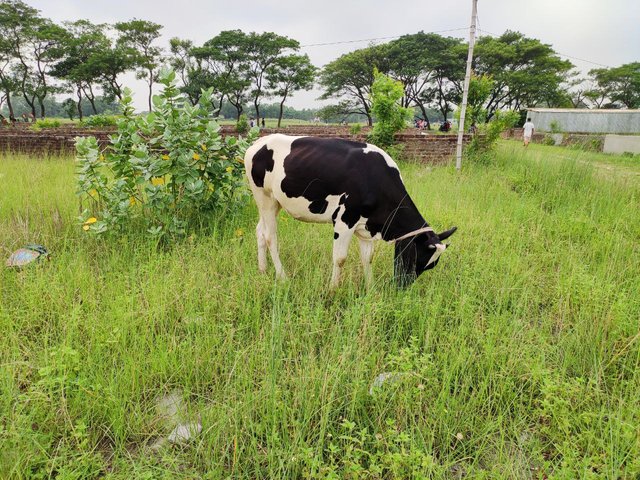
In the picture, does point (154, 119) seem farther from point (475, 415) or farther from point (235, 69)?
point (235, 69)

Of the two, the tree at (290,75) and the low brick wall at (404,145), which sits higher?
the tree at (290,75)

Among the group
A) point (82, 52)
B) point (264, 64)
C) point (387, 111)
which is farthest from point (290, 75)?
point (387, 111)

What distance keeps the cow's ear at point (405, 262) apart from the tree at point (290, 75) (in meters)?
31.6

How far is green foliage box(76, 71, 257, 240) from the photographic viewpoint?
12.5 feet

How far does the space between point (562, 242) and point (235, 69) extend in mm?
33312

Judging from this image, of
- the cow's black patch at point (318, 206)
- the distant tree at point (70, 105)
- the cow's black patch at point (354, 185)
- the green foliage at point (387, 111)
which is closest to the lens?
the cow's black patch at point (354, 185)

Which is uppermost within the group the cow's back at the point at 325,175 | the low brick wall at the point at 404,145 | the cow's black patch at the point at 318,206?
the low brick wall at the point at 404,145

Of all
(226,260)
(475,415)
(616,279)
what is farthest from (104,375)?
(616,279)

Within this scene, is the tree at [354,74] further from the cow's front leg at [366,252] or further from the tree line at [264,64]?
the cow's front leg at [366,252]

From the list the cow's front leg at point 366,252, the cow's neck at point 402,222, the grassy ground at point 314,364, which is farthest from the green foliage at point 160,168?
the cow's neck at point 402,222

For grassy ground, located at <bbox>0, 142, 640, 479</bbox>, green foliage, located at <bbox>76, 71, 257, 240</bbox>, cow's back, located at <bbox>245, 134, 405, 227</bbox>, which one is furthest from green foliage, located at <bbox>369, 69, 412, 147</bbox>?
cow's back, located at <bbox>245, 134, 405, 227</bbox>

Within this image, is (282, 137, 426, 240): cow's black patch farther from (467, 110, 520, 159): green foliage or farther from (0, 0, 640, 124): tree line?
(0, 0, 640, 124): tree line

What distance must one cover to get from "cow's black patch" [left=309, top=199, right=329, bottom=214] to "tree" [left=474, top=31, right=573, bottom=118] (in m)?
31.0

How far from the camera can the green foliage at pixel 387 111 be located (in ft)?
29.4
